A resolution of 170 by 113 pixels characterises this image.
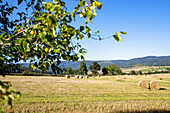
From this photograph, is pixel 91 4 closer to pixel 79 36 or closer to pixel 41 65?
pixel 79 36

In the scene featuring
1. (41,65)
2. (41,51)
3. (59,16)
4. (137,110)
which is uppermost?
(59,16)

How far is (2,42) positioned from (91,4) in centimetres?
198

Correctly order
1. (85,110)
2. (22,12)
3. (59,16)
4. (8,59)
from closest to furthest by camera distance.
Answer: (59,16), (8,59), (22,12), (85,110)

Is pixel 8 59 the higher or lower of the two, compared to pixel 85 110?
higher

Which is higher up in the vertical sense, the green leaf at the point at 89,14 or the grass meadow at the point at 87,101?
the green leaf at the point at 89,14

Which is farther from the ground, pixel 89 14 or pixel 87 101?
pixel 89 14

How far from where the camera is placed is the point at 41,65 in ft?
13.3

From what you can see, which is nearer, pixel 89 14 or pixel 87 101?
pixel 89 14

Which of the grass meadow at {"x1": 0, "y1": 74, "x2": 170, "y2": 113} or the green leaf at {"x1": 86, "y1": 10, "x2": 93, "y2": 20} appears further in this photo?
the grass meadow at {"x1": 0, "y1": 74, "x2": 170, "y2": 113}

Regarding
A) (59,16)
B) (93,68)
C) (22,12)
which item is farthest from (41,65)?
(93,68)

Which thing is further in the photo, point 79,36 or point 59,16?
point 79,36

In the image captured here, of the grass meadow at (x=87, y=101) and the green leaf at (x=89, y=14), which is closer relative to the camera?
the green leaf at (x=89, y=14)

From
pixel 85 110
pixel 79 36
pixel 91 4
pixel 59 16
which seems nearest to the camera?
pixel 91 4

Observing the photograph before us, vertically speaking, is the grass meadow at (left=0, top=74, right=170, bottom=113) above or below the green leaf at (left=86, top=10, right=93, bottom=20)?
below
